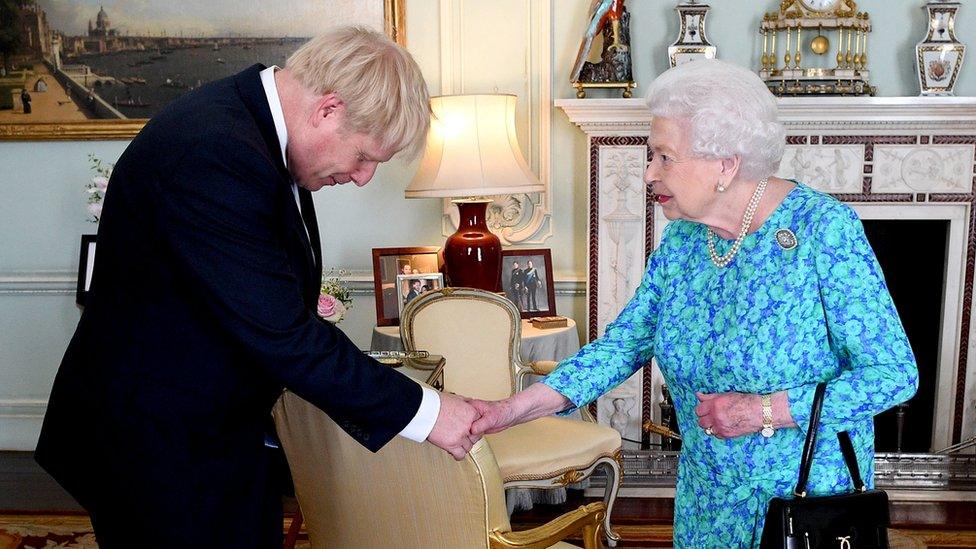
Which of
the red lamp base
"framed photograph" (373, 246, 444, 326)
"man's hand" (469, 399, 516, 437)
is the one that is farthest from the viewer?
"framed photograph" (373, 246, 444, 326)

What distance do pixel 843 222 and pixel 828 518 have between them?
49 centimetres

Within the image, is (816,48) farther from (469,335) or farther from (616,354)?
(616,354)

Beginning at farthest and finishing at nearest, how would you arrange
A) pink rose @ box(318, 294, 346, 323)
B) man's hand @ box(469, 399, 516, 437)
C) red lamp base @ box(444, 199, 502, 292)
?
red lamp base @ box(444, 199, 502, 292), pink rose @ box(318, 294, 346, 323), man's hand @ box(469, 399, 516, 437)

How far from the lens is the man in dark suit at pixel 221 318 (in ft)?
4.60

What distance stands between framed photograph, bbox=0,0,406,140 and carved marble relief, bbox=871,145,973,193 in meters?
2.20

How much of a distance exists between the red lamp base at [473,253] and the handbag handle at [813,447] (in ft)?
7.42

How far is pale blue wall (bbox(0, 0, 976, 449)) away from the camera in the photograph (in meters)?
3.98

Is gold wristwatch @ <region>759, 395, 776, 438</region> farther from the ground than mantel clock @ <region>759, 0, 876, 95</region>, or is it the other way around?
mantel clock @ <region>759, 0, 876, 95</region>

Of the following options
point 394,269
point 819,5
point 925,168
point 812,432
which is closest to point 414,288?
point 394,269

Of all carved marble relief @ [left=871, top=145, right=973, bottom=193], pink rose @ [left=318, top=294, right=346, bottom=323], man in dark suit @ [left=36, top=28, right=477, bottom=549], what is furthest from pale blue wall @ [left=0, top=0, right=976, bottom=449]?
man in dark suit @ [left=36, top=28, right=477, bottom=549]

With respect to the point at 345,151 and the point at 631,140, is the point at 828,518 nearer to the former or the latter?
the point at 345,151

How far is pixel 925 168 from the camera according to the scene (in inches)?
151

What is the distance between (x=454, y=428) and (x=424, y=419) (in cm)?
6

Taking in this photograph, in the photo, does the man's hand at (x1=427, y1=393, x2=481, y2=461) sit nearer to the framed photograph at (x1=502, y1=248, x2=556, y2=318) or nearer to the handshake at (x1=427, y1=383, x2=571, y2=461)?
the handshake at (x1=427, y1=383, x2=571, y2=461)
